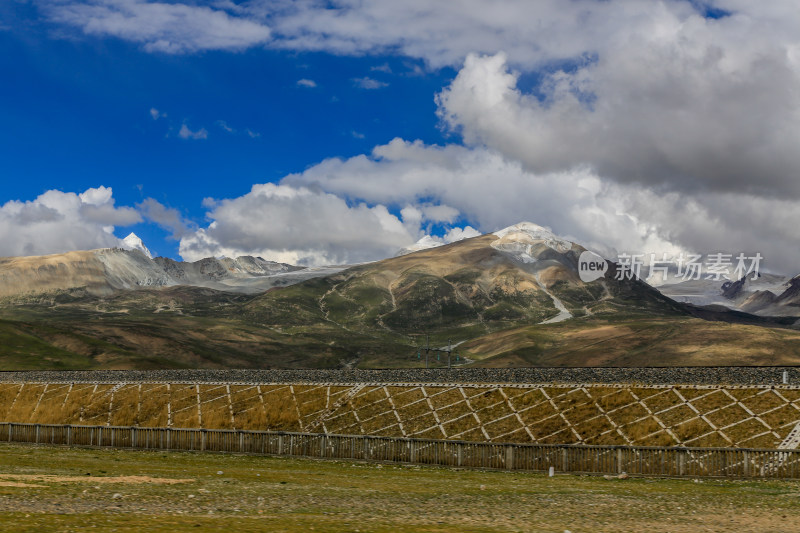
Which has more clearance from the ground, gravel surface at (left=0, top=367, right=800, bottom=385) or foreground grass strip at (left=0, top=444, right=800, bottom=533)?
gravel surface at (left=0, top=367, right=800, bottom=385)

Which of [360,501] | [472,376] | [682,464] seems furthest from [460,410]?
[360,501]

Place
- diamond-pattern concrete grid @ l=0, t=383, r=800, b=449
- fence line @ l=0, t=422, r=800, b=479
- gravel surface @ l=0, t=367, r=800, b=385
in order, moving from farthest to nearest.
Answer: gravel surface @ l=0, t=367, r=800, b=385
diamond-pattern concrete grid @ l=0, t=383, r=800, b=449
fence line @ l=0, t=422, r=800, b=479

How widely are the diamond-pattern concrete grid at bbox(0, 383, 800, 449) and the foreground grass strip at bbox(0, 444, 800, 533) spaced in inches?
668

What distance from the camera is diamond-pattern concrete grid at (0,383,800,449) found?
61688 mm

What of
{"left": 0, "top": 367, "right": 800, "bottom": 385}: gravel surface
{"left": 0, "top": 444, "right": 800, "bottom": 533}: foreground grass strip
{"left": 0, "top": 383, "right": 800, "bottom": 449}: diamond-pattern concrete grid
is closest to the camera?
{"left": 0, "top": 444, "right": 800, "bottom": 533}: foreground grass strip

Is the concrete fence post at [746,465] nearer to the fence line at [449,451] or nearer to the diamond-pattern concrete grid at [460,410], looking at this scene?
the fence line at [449,451]

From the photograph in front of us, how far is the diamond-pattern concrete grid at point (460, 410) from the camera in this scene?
61688 millimetres

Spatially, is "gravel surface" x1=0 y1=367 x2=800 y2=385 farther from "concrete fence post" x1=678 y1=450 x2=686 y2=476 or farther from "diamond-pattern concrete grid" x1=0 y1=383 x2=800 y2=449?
"concrete fence post" x1=678 y1=450 x2=686 y2=476

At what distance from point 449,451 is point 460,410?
18.4 meters

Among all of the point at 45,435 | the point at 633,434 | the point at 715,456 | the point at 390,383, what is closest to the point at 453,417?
the point at 390,383

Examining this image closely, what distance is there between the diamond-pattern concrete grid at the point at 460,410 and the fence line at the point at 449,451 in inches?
466

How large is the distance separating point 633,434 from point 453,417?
17901mm

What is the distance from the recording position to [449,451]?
55.1 meters

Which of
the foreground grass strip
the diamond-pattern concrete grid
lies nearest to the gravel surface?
the diamond-pattern concrete grid
